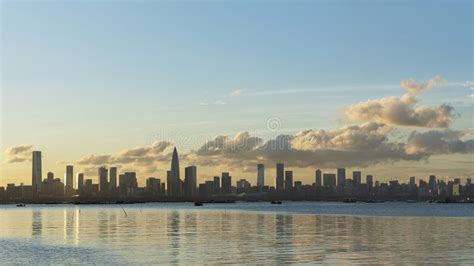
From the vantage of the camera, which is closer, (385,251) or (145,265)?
(145,265)

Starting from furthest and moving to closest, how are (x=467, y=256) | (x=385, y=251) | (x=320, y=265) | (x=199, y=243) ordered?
(x=199, y=243) < (x=385, y=251) < (x=467, y=256) < (x=320, y=265)

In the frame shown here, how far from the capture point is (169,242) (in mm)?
84375

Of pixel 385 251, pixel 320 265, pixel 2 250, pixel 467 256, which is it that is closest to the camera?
pixel 320 265

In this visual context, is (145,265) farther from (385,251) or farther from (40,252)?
(385,251)

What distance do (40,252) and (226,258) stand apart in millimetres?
22132

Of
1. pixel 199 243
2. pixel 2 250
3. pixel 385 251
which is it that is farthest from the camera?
pixel 199 243

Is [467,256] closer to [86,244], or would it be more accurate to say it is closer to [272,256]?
[272,256]

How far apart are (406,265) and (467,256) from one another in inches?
344

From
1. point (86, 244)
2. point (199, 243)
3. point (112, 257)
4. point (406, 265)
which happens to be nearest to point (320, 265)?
point (406, 265)

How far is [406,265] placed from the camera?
5756 cm

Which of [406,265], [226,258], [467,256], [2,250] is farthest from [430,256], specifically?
[2,250]

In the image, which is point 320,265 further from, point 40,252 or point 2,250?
point 2,250

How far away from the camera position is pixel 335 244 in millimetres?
78500

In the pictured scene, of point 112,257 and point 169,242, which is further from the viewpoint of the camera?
point 169,242
